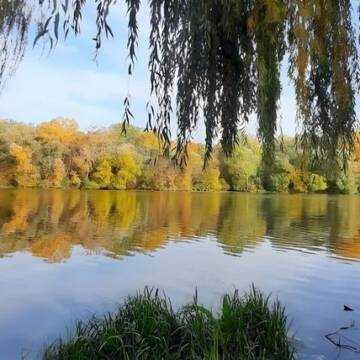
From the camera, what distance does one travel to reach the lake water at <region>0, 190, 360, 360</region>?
6184 mm

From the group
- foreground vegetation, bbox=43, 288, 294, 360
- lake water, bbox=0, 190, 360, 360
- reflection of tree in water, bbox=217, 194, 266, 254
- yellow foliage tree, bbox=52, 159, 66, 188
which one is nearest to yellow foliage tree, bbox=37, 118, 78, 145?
yellow foliage tree, bbox=52, 159, 66, 188

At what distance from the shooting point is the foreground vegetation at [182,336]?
4059mm

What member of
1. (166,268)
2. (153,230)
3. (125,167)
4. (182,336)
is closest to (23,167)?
(125,167)

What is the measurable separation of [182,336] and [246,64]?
9.44 feet

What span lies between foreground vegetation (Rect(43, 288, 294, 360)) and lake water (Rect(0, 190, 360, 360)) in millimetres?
736

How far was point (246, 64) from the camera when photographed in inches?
87.1

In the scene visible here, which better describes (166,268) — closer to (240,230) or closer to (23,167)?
(240,230)

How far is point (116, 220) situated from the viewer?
1925cm

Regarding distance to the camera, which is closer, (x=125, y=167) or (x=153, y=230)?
(x=153, y=230)

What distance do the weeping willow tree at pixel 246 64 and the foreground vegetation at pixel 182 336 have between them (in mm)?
2185

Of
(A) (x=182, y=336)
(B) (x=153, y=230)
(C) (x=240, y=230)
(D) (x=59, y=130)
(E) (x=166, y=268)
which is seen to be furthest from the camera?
(D) (x=59, y=130)

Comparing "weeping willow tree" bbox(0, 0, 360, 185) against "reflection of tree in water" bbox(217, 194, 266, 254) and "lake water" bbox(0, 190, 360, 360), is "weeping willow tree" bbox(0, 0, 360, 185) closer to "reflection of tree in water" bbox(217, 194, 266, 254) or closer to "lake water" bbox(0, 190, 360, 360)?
"lake water" bbox(0, 190, 360, 360)

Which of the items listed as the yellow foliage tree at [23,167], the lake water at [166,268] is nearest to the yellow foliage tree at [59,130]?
the yellow foliage tree at [23,167]

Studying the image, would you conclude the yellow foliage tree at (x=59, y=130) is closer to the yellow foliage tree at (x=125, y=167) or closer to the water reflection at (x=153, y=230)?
the yellow foliage tree at (x=125, y=167)
